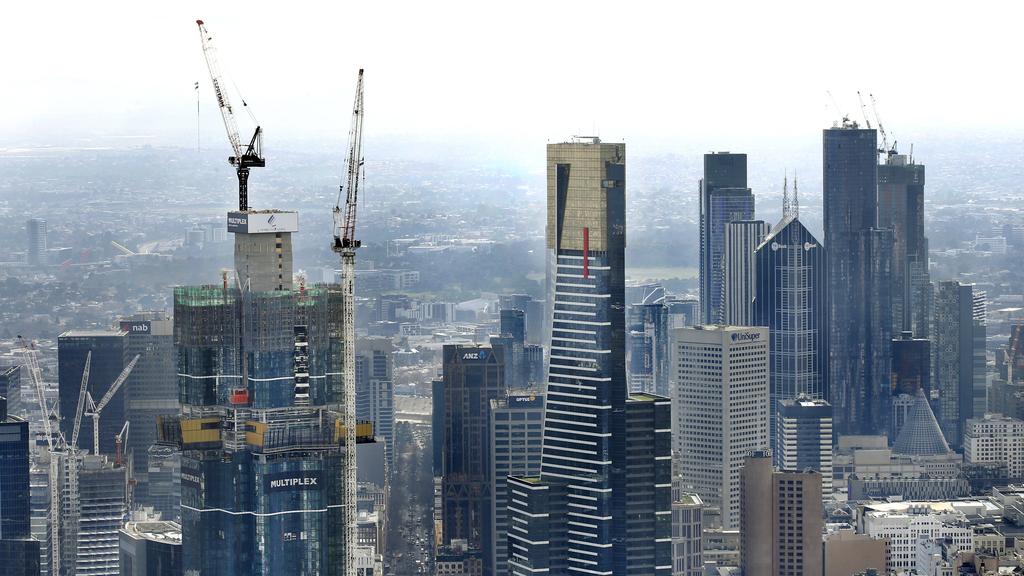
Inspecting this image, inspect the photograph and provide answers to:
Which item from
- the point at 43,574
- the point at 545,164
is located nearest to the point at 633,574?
the point at 545,164

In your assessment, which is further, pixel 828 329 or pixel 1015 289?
pixel 828 329

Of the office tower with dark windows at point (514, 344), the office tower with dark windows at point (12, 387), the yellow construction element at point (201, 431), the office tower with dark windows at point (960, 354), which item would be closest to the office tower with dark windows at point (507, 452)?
the office tower with dark windows at point (514, 344)

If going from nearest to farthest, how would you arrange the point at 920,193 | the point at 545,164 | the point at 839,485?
the point at 545,164
the point at 839,485
the point at 920,193

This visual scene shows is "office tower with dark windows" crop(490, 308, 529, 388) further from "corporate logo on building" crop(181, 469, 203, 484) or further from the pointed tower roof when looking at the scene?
the pointed tower roof

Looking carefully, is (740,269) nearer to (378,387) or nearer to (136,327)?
(378,387)

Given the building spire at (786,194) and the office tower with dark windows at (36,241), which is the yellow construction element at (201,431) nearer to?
the office tower with dark windows at (36,241)

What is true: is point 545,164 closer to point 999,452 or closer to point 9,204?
point 9,204
